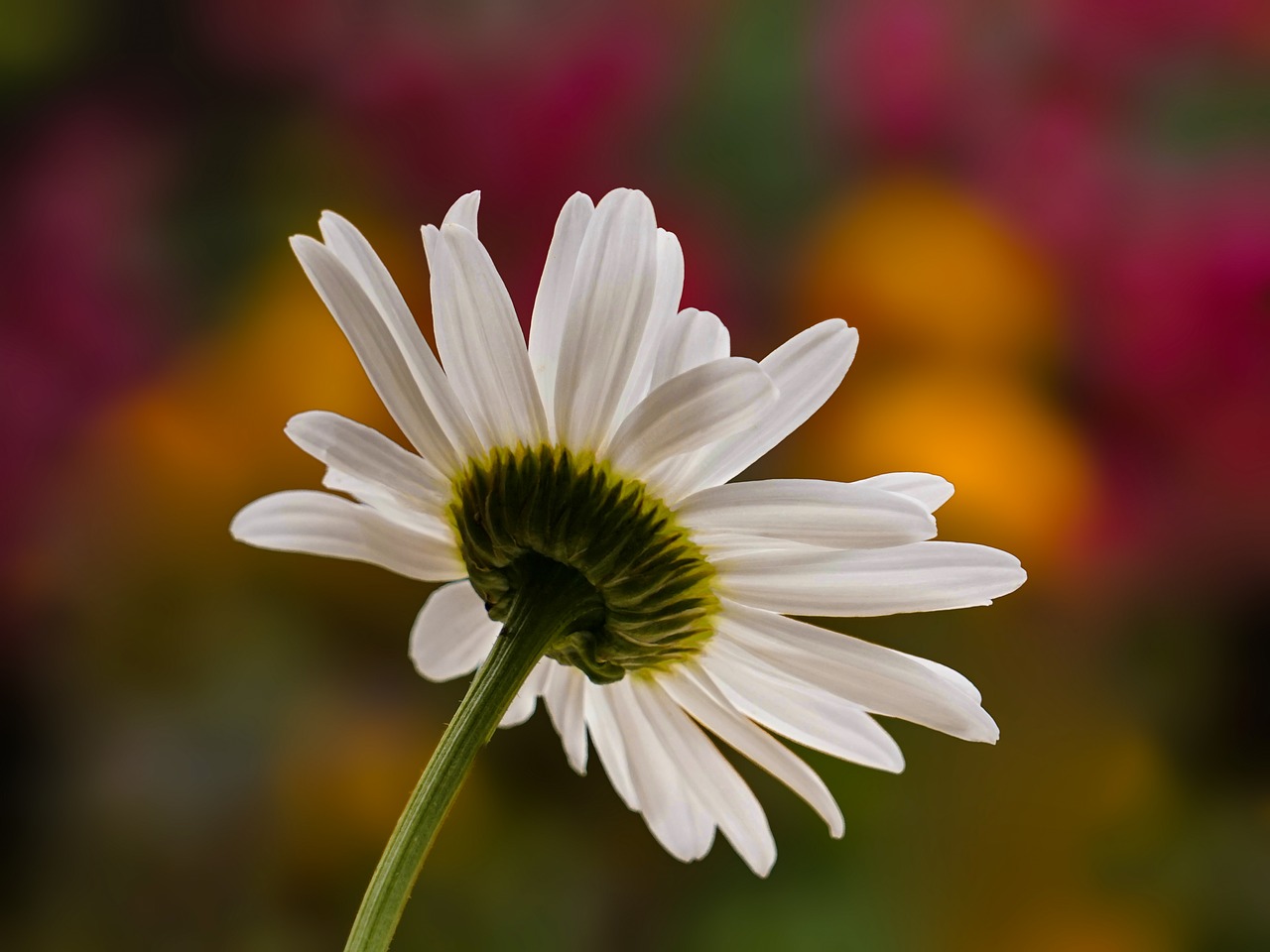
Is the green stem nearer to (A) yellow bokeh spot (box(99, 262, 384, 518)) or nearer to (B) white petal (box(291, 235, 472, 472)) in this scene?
(B) white petal (box(291, 235, 472, 472))

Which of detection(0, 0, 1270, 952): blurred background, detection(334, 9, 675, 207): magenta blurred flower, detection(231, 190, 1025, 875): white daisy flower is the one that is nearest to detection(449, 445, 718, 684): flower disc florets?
detection(231, 190, 1025, 875): white daisy flower

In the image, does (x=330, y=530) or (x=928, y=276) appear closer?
(x=330, y=530)

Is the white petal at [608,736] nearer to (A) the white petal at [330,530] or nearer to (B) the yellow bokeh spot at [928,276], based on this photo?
(A) the white petal at [330,530]

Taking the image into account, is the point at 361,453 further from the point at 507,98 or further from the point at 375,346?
the point at 507,98

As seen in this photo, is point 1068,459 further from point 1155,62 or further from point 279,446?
point 279,446

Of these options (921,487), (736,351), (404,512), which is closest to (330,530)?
(404,512)

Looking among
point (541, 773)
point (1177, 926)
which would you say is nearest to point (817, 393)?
point (541, 773)
